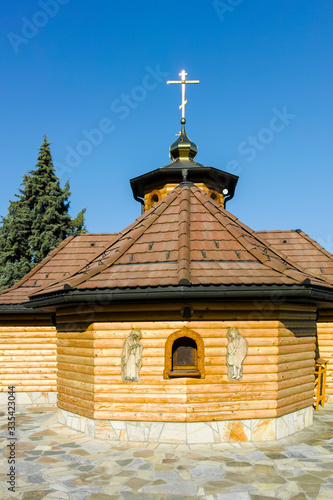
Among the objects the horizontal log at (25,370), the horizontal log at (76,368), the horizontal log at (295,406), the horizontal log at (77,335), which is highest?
the horizontal log at (77,335)

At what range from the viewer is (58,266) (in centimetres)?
1306

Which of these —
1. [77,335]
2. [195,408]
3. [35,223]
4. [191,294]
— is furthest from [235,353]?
[35,223]

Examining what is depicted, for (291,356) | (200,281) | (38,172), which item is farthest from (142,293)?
(38,172)

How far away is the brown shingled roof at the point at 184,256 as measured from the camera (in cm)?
749

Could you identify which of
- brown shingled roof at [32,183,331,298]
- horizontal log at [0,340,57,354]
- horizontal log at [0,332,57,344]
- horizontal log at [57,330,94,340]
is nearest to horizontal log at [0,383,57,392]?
horizontal log at [0,340,57,354]

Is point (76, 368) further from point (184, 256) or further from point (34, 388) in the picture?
point (34, 388)

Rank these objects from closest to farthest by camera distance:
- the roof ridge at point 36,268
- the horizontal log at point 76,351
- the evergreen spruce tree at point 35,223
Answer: the horizontal log at point 76,351 < the roof ridge at point 36,268 < the evergreen spruce tree at point 35,223

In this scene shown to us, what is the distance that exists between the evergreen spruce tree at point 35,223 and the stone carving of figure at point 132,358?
16179 mm

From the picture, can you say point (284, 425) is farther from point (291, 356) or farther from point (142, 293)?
point (142, 293)

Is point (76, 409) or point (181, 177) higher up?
point (181, 177)

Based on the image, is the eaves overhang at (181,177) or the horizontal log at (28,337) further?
the eaves overhang at (181,177)

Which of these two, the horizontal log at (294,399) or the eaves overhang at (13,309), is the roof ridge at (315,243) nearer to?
the horizontal log at (294,399)

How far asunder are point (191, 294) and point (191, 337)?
0.95m

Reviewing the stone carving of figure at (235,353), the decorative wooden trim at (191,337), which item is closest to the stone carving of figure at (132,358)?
the decorative wooden trim at (191,337)
